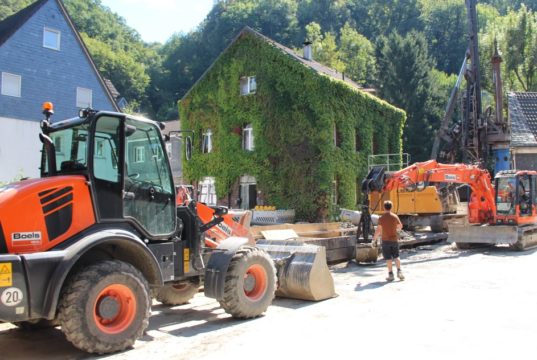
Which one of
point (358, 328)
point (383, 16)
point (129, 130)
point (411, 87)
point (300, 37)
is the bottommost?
point (358, 328)

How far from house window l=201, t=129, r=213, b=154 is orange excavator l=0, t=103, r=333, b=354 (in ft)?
77.3

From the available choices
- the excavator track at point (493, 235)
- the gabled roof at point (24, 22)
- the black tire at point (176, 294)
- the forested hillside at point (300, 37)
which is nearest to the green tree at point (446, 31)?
the forested hillside at point (300, 37)

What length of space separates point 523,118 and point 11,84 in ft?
90.9

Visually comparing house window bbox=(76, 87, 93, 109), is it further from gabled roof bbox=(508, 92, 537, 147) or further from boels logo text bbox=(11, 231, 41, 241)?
gabled roof bbox=(508, 92, 537, 147)

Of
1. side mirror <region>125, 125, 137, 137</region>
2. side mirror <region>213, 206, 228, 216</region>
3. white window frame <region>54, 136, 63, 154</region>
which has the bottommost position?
side mirror <region>213, 206, 228, 216</region>

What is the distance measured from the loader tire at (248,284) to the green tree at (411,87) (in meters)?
37.4

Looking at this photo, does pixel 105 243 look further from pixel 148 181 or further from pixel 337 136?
pixel 337 136

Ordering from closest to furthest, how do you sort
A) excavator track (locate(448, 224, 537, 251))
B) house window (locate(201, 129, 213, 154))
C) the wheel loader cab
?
the wheel loader cab < excavator track (locate(448, 224, 537, 251)) < house window (locate(201, 129, 213, 154))

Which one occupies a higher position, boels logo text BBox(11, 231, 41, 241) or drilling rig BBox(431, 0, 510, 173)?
drilling rig BBox(431, 0, 510, 173)

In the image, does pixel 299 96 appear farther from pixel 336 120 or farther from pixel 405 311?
pixel 405 311

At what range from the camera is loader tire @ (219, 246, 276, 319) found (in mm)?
7156

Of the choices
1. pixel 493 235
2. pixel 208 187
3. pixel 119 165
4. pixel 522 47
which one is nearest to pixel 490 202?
pixel 493 235

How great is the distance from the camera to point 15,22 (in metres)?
24.1

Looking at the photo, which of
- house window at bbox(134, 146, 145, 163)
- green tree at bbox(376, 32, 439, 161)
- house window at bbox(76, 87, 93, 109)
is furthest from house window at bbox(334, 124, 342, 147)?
house window at bbox(134, 146, 145, 163)
